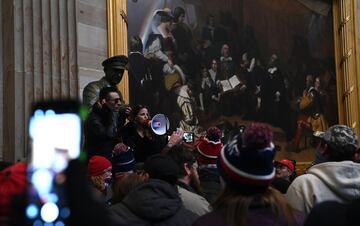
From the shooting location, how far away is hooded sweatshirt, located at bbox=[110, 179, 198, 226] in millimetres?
2543

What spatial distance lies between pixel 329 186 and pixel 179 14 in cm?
585

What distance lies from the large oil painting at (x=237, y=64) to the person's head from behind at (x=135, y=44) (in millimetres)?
13

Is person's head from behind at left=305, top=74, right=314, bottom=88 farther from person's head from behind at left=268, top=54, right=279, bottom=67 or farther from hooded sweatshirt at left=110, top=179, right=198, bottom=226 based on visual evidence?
hooded sweatshirt at left=110, top=179, right=198, bottom=226

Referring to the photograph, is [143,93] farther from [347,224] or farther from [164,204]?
[347,224]

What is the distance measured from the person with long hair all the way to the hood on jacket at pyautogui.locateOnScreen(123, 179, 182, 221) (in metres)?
0.57

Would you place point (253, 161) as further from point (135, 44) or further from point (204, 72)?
point (204, 72)

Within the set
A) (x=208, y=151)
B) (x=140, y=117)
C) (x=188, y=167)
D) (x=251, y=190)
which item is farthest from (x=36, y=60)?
(x=251, y=190)

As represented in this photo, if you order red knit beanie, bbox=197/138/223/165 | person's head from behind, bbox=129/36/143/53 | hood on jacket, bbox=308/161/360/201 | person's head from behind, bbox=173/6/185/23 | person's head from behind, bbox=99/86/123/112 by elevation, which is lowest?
hood on jacket, bbox=308/161/360/201

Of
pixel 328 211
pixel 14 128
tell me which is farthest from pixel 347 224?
pixel 14 128

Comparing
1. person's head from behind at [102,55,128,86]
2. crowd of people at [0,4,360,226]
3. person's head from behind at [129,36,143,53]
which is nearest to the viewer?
crowd of people at [0,4,360,226]

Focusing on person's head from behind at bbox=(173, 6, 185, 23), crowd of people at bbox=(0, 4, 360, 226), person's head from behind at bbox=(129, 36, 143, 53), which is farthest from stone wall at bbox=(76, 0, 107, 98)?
person's head from behind at bbox=(173, 6, 185, 23)

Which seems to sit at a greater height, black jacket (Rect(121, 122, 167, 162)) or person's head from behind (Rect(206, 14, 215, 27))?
person's head from behind (Rect(206, 14, 215, 27))

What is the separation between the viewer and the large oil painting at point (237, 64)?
7770 mm

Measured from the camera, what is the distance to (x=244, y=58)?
9.45 meters
